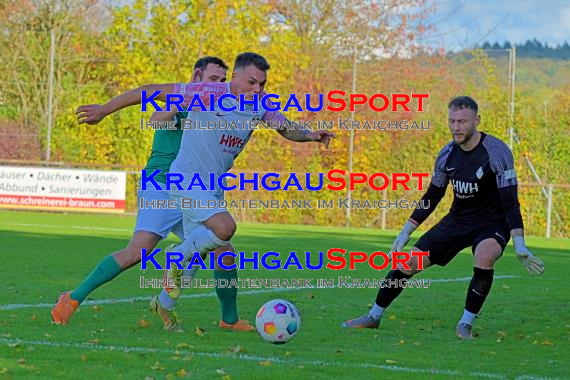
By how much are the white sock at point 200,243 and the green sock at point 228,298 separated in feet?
1.35

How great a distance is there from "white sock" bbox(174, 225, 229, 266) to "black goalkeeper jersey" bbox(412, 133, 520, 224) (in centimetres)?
196

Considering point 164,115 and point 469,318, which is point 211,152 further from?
point 469,318

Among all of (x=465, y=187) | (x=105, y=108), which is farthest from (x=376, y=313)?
(x=105, y=108)

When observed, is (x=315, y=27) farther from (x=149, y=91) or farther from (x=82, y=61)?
(x=149, y=91)

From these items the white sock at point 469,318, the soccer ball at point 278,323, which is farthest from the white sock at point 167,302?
the white sock at point 469,318

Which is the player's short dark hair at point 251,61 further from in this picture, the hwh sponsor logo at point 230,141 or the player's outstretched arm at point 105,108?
the player's outstretched arm at point 105,108

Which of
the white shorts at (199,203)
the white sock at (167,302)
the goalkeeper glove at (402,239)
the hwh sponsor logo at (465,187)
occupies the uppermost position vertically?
the hwh sponsor logo at (465,187)

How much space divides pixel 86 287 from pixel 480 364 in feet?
10.1

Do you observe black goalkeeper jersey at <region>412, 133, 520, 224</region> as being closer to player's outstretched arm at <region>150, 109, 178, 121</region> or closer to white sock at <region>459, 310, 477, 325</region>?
white sock at <region>459, 310, 477, 325</region>

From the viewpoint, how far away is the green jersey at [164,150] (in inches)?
335

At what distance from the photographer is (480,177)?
8.55 metres

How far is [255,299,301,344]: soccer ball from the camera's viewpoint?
7.40m

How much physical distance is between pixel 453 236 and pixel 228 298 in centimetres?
185

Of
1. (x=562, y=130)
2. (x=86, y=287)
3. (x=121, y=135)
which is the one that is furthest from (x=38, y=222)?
(x=86, y=287)
